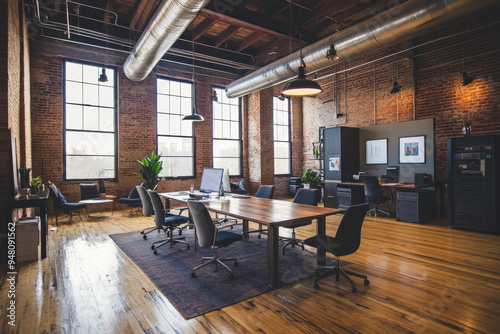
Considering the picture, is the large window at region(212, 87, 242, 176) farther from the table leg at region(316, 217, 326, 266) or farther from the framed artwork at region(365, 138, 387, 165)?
the table leg at region(316, 217, 326, 266)

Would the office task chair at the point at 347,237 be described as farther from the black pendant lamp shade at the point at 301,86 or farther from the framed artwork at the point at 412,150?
the framed artwork at the point at 412,150

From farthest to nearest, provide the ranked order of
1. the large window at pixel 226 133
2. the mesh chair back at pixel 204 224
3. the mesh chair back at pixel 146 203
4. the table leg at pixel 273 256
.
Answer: the large window at pixel 226 133 → the mesh chair back at pixel 146 203 → the mesh chair back at pixel 204 224 → the table leg at pixel 273 256

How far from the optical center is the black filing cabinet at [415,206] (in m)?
6.28

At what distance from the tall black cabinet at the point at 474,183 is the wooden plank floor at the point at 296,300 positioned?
1.24 metres

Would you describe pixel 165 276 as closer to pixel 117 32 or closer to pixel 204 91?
pixel 117 32

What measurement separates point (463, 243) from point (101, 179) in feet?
25.8

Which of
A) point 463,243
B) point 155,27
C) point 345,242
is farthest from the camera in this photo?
point 155,27

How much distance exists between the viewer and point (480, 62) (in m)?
6.32

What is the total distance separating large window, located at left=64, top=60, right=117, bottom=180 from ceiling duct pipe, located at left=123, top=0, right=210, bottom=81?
1.70 metres

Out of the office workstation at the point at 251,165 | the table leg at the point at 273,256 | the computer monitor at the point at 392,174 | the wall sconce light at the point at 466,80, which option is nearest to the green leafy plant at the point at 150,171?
the office workstation at the point at 251,165

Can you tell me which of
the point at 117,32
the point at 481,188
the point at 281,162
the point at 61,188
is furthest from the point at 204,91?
the point at 481,188

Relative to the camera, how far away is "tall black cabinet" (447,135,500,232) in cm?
523

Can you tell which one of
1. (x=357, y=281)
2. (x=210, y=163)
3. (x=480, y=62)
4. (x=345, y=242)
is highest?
(x=480, y=62)

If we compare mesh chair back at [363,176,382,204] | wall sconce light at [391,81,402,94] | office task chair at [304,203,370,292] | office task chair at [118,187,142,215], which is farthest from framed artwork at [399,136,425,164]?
office task chair at [118,187,142,215]
